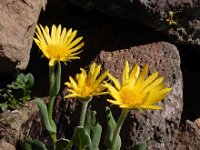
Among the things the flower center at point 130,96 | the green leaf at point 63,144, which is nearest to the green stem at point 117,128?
the flower center at point 130,96

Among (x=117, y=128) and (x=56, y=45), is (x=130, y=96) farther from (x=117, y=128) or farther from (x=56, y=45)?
(x=56, y=45)

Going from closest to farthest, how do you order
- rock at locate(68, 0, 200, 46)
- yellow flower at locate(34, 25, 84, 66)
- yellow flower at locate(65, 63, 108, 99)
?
yellow flower at locate(65, 63, 108, 99) → yellow flower at locate(34, 25, 84, 66) → rock at locate(68, 0, 200, 46)

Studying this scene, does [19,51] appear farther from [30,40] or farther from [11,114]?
[11,114]

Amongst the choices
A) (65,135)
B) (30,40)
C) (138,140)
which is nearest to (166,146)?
(138,140)

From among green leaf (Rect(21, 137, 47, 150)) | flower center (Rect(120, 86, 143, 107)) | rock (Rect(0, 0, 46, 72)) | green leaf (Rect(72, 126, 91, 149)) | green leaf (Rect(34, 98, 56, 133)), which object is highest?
rock (Rect(0, 0, 46, 72))

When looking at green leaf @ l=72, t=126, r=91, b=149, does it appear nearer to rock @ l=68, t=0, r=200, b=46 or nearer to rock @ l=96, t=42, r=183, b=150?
rock @ l=96, t=42, r=183, b=150

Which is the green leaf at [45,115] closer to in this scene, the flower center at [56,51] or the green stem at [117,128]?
the flower center at [56,51]

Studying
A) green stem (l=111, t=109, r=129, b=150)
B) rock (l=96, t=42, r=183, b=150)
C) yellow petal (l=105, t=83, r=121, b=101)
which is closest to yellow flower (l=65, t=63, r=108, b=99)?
yellow petal (l=105, t=83, r=121, b=101)
